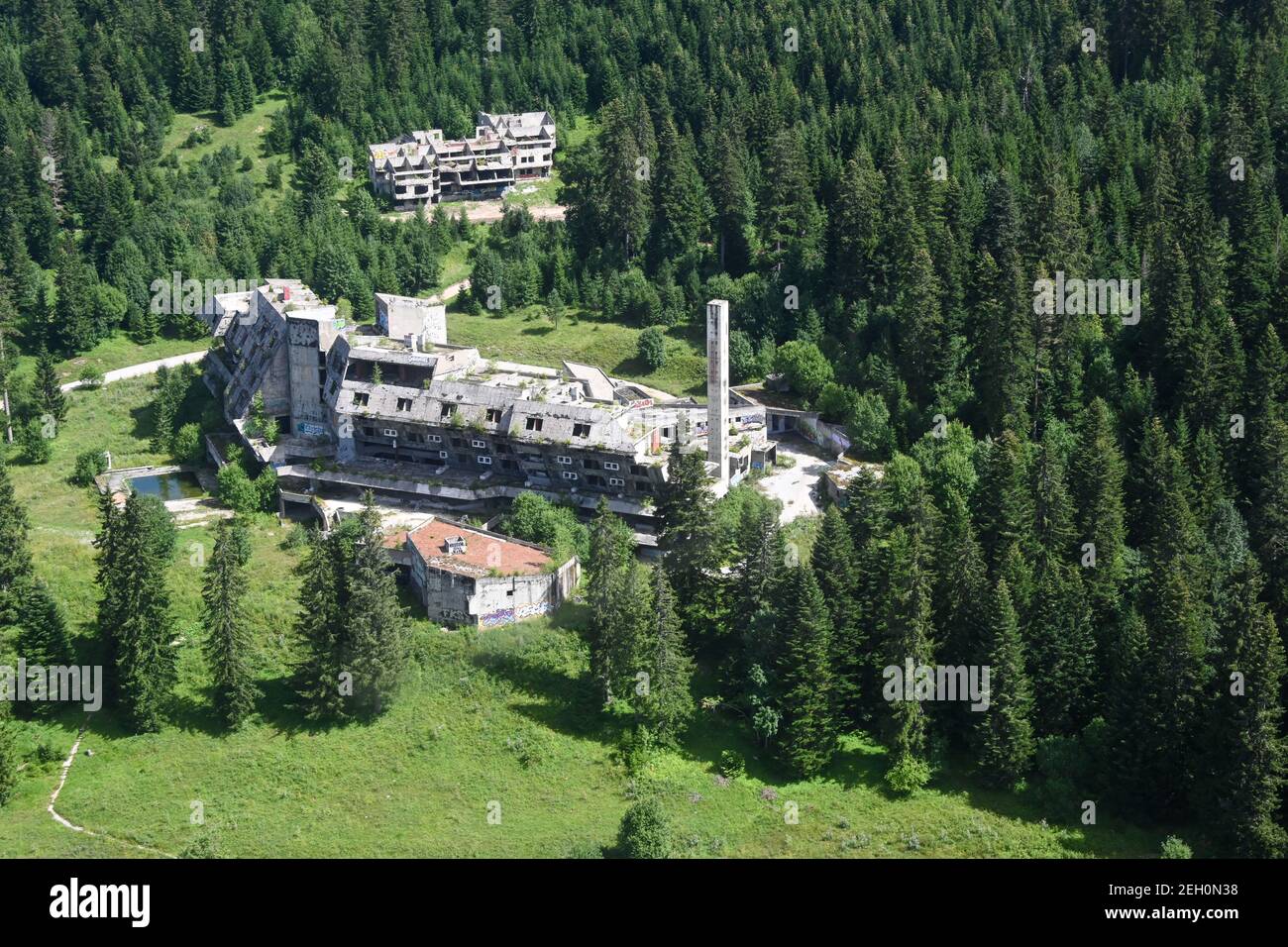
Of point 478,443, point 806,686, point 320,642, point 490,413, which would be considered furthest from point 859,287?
point 320,642

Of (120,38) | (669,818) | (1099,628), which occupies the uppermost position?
(120,38)

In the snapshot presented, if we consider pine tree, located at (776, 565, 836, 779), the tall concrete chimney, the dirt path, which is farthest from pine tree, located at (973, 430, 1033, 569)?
the dirt path

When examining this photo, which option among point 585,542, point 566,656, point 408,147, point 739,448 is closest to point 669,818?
point 566,656

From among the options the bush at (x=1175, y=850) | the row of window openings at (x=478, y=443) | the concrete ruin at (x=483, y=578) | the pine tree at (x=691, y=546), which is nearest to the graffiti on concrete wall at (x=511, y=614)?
the concrete ruin at (x=483, y=578)

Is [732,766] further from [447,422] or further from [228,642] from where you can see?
[447,422]

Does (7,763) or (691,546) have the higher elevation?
(691,546)

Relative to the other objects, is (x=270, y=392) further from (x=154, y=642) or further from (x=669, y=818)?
(x=669, y=818)
